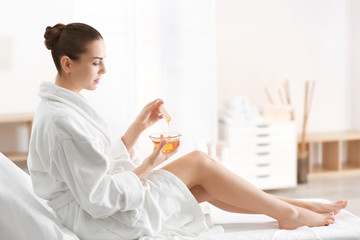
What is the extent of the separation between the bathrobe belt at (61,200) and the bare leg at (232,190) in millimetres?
408

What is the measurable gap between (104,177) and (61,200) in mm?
221

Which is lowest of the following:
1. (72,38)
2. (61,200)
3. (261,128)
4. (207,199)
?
(261,128)

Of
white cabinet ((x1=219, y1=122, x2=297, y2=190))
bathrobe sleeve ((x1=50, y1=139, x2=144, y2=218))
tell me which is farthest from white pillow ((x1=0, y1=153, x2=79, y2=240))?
white cabinet ((x1=219, y1=122, x2=297, y2=190))

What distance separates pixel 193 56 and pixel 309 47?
5.18 ft

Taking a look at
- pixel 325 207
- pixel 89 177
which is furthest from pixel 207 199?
pixel 89 177

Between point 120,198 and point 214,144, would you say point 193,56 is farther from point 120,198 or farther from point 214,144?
point 120,198

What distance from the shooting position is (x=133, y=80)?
11.0 ft

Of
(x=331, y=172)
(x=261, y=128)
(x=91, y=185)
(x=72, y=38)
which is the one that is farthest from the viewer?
(x=331, y=172)

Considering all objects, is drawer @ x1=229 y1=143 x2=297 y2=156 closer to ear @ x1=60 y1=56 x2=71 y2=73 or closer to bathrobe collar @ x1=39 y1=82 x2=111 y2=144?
bathrobe collar @ x1=39 y1=82 x2=111 y2=144

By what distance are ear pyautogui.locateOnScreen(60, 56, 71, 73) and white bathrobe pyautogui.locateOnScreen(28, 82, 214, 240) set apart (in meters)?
0.08

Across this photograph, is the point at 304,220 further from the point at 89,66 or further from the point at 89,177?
the point at 89,66

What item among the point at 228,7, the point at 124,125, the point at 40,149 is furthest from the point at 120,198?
the point at 228,7

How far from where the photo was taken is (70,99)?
6.01 ft

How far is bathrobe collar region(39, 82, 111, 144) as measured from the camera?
1811 millimetres
